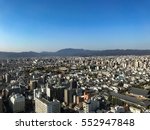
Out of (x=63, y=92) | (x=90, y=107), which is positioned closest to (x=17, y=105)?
(x=90, y=107)

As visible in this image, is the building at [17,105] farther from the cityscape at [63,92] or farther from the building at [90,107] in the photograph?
the building at [90,107]

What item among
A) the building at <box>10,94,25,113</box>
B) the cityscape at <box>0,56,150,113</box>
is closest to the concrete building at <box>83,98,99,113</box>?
the cityscape at <box>0,56,150,113</box>

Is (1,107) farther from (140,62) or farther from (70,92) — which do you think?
(140,62)

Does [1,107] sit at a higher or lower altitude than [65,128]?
lower

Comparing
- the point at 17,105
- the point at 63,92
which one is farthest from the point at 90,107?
the point at 63,92

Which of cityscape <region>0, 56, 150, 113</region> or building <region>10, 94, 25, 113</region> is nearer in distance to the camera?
building <region>10, 94, 25, 113</region>

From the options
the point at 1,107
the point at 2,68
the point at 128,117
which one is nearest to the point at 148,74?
the point at 2,68

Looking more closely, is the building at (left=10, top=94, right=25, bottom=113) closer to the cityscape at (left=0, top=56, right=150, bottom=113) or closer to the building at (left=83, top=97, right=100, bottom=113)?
the cityscape at (left=0, top=56, right=150, bottom=113)

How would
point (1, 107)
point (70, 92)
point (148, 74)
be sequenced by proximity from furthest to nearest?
point (148, 74) → point (70, 92) → point (1, 107)

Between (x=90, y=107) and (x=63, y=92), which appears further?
(x=63, y=92)

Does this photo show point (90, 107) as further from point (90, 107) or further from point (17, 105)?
point (17, 105)

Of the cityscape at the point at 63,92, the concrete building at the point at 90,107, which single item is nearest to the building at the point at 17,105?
the cityscape at the point at 63,92
